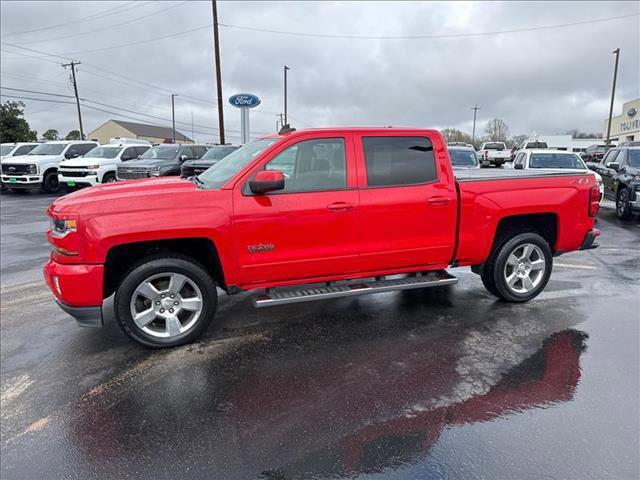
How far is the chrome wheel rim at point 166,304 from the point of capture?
3947 mm

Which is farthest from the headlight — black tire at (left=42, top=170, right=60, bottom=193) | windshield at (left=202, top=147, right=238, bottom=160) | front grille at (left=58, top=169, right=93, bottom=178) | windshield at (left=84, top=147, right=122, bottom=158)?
black tire at (left=42, top=170, right=60, bottom=193)

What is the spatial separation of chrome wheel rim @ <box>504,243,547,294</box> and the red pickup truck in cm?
2

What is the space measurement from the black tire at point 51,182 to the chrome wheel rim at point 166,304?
682 inches

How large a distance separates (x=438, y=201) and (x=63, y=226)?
342cm

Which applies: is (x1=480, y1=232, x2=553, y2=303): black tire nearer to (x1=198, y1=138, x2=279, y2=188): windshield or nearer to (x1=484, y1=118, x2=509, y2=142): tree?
(x1=198, y1=138, x2=279, y2=188): windshield

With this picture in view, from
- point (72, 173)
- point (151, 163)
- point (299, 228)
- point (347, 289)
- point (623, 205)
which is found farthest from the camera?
point (72, 173)

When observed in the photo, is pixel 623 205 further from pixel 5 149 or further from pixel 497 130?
pixel 497 130

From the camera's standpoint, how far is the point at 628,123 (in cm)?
5738

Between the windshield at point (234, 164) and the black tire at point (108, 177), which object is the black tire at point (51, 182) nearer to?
the black tire at point (108, 177)

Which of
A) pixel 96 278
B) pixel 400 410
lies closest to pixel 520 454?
pixel 400 410

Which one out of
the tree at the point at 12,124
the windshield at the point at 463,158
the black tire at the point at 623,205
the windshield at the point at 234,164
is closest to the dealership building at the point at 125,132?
the tree at the point at 12,124

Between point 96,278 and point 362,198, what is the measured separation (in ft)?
7.98

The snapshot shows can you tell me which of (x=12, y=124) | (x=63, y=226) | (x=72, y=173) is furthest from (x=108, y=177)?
(x=12, y=124)

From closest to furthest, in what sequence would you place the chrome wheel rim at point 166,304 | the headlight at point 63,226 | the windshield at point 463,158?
the headlight at point 63,226, the chrome wheel rim at point 166,304, the windshield at point 463,158
